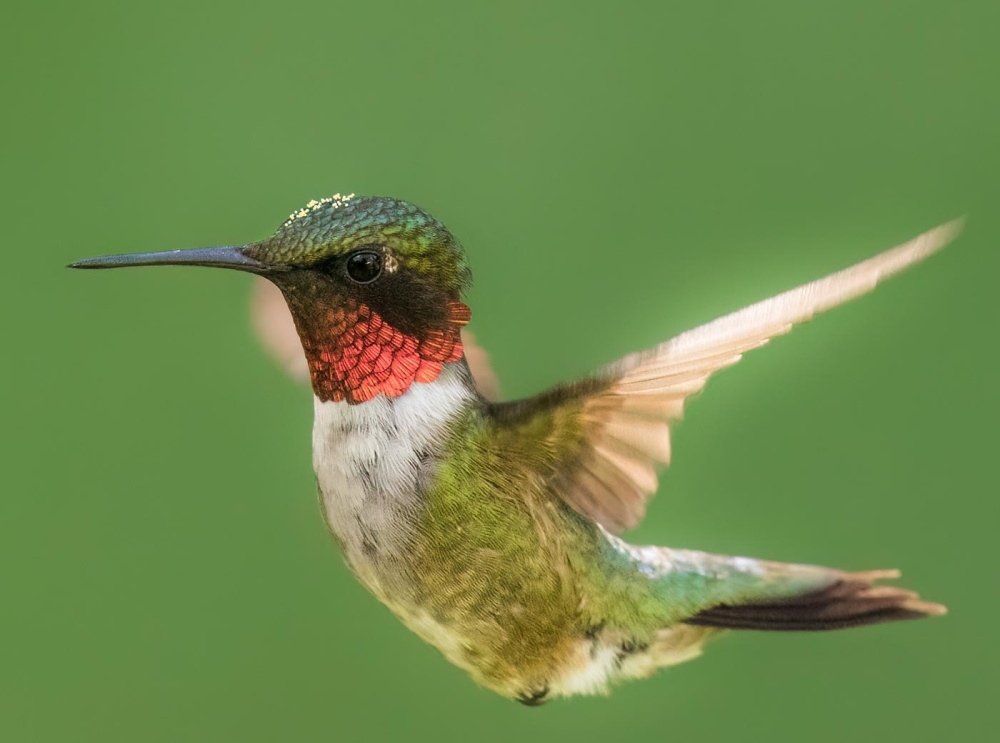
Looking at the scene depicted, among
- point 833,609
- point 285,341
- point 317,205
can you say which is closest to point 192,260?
point 317,205

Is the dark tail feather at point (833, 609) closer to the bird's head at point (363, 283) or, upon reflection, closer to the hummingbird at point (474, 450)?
the hummingbird at point (474, 450)

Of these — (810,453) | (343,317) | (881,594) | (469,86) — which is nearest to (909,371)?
(810,453)

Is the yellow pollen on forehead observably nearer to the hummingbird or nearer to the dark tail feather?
the hummingbird

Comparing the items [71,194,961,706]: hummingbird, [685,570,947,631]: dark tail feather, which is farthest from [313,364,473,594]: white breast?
[685,570,947,631]: dark tail feather

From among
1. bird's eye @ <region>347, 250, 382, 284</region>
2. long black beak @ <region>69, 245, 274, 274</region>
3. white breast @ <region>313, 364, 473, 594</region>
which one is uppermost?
bird's eye @ <region>347, 250, 382, 284</region>

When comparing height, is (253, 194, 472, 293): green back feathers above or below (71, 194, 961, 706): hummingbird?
above

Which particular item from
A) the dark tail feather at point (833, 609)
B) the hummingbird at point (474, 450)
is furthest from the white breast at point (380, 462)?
the dark tail feather at point (833, 609)

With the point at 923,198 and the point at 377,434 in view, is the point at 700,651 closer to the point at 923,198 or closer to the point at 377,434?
the point at 377,434

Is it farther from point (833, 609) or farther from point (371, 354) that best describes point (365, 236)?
point (833, 609)
